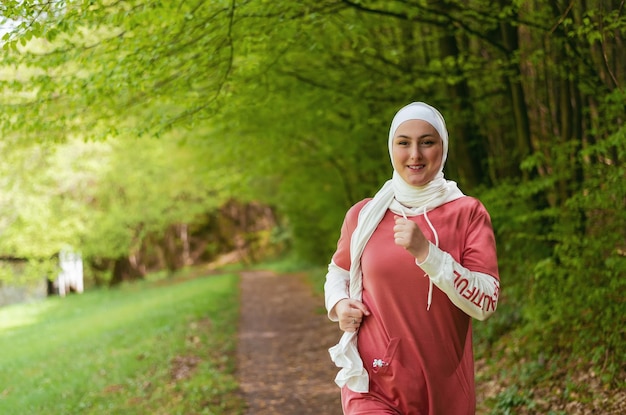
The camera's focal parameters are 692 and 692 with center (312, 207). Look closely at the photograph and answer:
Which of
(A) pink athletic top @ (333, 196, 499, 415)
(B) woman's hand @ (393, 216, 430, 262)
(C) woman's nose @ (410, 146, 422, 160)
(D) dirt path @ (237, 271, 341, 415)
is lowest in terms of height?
(D) dirt path @ (237, 271, 341, 415)

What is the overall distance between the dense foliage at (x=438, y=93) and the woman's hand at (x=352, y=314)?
9.85 feet

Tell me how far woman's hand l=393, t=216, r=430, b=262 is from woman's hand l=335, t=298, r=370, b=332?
477 mm

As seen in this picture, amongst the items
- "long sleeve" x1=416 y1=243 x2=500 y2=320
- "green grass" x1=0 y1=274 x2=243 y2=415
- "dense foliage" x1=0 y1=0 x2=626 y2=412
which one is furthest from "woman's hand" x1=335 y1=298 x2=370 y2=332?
"green grass" x1=0 y1=274 x2=243 y2=415

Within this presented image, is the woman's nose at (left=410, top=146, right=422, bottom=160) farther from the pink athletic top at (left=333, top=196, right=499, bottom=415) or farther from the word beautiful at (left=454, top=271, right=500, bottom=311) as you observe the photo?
the word beautiful at (left=454, top=271, right=500, bottom=311)

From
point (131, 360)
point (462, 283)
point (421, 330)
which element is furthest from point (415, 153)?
point (131, 360)

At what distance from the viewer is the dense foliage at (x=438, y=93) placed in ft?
18.6

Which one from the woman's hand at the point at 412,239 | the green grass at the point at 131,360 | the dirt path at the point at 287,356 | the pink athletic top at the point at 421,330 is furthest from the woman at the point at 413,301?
the green grass at the point at 131,360

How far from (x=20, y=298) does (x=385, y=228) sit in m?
32.7

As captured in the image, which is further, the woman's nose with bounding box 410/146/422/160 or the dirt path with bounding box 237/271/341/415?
the dirt path with bounding box 237/271/341/415

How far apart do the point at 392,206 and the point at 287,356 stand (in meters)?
8.42

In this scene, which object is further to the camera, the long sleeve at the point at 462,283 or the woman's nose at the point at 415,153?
the woman's nose at the point at 415,153

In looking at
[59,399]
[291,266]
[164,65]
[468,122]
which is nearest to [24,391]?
[59,399]

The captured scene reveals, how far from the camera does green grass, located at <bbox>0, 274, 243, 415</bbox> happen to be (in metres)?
8.34

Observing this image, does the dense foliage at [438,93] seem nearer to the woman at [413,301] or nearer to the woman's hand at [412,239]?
the woman at [413,301]
